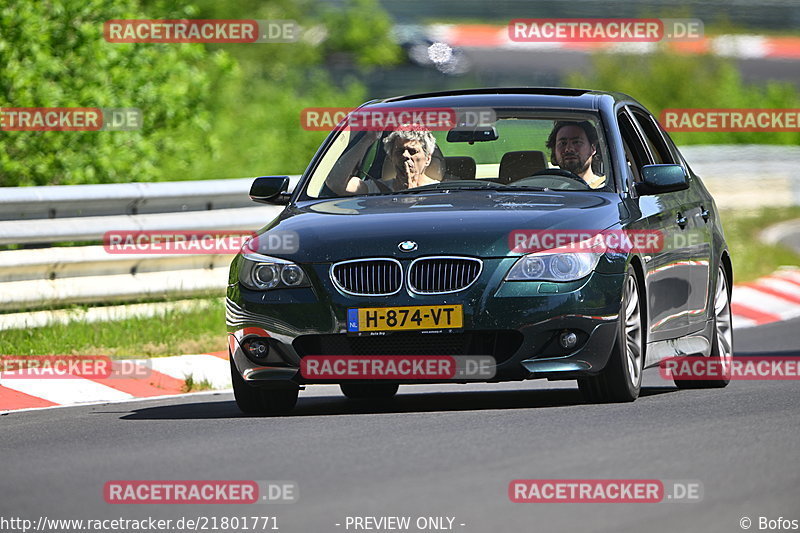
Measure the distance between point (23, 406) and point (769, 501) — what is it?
5.39 metres

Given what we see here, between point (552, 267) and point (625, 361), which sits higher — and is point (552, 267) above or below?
above

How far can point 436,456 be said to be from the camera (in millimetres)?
6828

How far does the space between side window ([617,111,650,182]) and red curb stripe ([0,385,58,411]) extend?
3550mm

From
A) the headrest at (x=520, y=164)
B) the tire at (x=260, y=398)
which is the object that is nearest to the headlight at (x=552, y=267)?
the headrest at (x=520, y=164)

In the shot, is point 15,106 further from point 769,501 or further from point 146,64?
point 769,501

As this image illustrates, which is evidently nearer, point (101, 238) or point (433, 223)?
point (433, 223)

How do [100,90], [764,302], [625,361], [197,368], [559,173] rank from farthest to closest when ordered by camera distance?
[100,90] < [764,302] < [197,368] < [559,173] < [625,361]

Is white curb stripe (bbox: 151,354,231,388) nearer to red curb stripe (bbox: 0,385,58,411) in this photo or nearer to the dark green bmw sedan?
red curb stripe (bbox: 0,385,58,411)

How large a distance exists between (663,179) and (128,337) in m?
4.36

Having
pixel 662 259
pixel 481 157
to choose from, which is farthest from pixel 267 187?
pixel 662 259

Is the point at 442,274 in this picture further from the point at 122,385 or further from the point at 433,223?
A: the point at 122,385

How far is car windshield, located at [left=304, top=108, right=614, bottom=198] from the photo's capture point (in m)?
9.58

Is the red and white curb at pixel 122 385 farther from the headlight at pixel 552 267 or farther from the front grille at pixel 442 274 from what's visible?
the headlight at pixel 552 267

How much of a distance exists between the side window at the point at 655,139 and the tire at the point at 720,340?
0.77 metres
